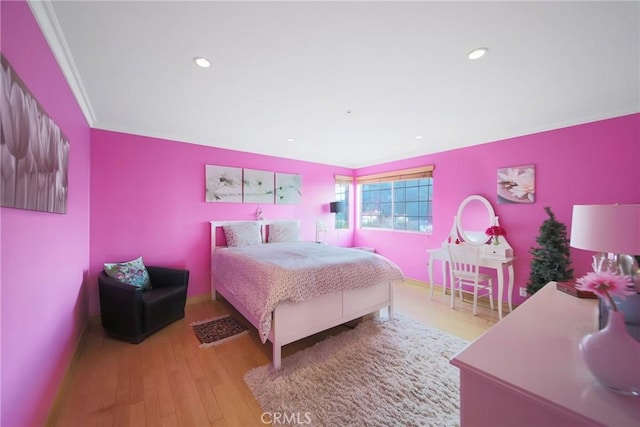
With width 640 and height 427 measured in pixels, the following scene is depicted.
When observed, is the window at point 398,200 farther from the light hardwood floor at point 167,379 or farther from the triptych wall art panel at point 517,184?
the light hardwood floor at point 167,379

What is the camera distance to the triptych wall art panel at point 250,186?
370 centimetres

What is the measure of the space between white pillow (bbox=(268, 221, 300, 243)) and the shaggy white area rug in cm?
197

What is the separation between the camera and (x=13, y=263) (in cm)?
111

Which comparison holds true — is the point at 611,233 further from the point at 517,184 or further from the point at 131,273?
the point at 131,273

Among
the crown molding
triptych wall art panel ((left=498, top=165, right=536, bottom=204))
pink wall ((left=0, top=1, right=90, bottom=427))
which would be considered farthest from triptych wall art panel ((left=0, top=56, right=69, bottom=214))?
triptych wall art panel ((left=498, top=165, right=536, bottom=204))

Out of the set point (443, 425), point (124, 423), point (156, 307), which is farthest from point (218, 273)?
point (443, 425)

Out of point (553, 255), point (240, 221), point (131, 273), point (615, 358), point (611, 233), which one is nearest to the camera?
point (615, 358)

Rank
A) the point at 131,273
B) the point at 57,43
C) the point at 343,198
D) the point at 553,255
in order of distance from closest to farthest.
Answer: the point at 57,43 < the point at 553,255 < the point at 131,273 < the point at 343,198

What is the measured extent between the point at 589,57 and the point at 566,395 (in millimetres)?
2217

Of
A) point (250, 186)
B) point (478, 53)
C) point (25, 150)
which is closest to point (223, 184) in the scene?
point (250, 186)

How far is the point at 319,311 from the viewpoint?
2.30 m

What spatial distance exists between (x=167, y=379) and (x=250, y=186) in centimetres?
277

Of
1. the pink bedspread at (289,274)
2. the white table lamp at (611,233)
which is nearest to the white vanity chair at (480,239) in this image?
the pink bedspread at (289,274)

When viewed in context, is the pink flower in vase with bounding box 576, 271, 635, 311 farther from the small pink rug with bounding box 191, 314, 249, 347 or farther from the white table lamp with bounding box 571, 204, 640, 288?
the small pink rug with bounding box 191, 314, 249, 347
